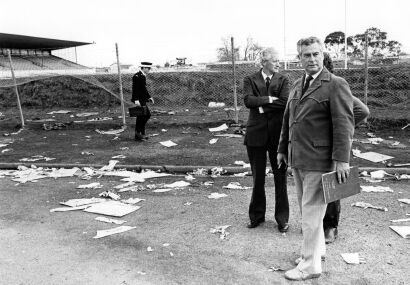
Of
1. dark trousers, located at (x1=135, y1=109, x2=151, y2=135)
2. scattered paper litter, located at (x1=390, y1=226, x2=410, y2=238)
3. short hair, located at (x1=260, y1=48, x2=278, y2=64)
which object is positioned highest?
short hair, located at (x1=260, y1=48, x2=278, y2=64)

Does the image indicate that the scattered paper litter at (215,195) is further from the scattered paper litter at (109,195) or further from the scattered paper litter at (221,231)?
the scattered paper litter at (109,195)

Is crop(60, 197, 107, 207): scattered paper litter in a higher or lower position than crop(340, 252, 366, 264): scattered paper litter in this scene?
lower

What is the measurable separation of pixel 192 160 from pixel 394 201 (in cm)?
404

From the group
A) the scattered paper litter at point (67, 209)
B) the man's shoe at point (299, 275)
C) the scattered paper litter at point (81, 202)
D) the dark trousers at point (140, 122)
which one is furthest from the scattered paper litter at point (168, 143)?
the man's shoe at point (299, 275)

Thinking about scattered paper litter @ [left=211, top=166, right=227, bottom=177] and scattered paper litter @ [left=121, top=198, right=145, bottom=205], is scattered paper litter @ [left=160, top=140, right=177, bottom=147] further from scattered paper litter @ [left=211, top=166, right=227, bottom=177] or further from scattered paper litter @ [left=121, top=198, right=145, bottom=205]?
scattered paper litter @ [left=121, top=198, right=145, bottom=205]

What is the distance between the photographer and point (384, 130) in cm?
1109

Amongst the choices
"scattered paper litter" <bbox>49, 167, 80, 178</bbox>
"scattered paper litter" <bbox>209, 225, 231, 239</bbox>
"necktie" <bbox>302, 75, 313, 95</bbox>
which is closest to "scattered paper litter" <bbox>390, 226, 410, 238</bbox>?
"scattered paper litter" <bbox>209, 225, 231, 239</bbox>

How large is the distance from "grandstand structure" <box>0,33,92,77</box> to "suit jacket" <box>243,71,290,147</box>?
142 feet

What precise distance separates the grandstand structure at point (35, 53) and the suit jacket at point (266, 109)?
43.2 m

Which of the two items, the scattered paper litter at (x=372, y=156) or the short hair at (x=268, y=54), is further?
the scattered paper litter at (x=372, y=156)

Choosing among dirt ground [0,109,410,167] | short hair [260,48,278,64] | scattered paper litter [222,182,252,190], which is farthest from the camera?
dirt ground [0,109,410,167]

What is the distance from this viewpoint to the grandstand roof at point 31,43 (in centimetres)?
5006

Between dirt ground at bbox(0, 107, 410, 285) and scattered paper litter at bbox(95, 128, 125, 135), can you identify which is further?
scattered paper litter at bbox(95, 128, 125, 135)

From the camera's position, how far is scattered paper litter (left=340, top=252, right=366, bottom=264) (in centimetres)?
409
